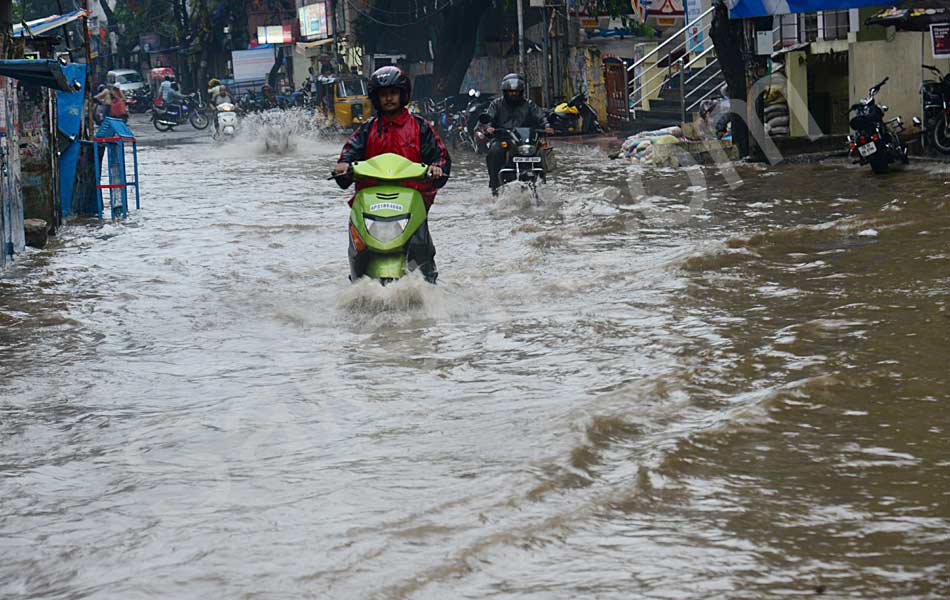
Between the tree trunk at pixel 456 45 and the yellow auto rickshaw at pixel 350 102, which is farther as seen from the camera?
the yellow auto rickshaw at pixel 350 102

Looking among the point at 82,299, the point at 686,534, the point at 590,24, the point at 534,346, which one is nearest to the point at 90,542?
the point at 686,534

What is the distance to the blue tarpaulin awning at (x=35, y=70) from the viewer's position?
10.2 m

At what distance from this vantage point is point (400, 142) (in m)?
8.75

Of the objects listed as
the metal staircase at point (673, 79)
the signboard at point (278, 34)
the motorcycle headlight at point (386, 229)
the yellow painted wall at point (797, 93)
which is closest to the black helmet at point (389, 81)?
the motorcycle headlight at point (386, 229)

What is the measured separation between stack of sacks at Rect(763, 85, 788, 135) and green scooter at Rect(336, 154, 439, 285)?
12.9m

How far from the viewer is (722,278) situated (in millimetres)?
9320

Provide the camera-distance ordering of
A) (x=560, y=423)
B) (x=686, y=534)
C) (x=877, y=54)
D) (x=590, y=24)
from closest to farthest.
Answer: (x=686, y=534), (x=560, y=423), (x=877, y=54), (x=590, y=24)

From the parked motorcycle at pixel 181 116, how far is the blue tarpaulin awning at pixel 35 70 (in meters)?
32.5

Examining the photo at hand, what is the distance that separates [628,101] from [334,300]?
19989mm

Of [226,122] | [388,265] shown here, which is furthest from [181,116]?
[388,265]

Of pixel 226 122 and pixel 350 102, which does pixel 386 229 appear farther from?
pixel 350 102

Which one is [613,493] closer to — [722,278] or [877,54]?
[722,278]

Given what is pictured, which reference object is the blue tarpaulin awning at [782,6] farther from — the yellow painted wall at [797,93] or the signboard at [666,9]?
the signboard at [666,9]

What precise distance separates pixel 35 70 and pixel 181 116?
112 feet
